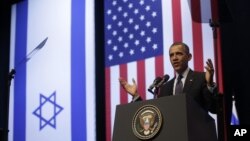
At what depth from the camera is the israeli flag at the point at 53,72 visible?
18.2 feet

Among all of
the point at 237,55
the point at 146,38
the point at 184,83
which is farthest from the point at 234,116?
the point at 146,38

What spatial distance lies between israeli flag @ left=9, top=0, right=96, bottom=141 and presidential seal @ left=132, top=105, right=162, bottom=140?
119 inches

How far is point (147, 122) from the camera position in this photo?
2.32 m

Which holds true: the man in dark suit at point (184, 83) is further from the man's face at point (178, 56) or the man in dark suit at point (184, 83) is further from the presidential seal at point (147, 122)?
the presidential seal at point (147, 122)

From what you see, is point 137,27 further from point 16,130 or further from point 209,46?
point 16,130

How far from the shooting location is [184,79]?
11.6 feet

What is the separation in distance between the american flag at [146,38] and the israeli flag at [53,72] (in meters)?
0.31

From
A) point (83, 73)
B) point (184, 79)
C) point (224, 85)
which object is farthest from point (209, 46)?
point (83, 73)

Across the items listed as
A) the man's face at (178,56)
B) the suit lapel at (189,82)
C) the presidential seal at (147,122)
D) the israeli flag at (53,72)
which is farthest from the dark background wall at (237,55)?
the presidential seal at (147,122)

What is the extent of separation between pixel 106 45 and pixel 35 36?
1296mm

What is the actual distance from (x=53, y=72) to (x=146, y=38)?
1.52 meters

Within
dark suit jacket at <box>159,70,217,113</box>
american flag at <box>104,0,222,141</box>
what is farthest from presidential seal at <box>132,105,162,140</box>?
american flag at <box>104,0,222,141</box>

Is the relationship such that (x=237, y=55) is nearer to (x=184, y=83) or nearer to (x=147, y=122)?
(x=184, y=83)

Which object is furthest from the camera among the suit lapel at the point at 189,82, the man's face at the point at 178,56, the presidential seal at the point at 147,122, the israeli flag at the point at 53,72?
the israeli flag at the point at 53,72
